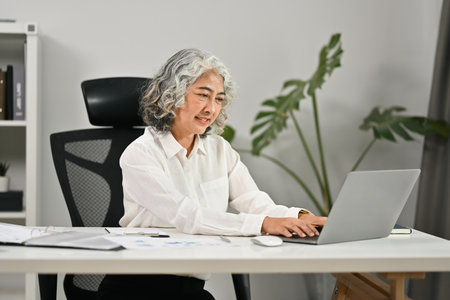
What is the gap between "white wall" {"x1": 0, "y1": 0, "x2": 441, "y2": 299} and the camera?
2945 mm

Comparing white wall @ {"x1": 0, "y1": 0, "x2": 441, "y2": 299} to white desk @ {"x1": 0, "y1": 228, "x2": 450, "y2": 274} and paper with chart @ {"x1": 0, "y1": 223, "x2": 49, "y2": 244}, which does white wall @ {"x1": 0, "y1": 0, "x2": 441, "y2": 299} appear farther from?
white desk @ {"x1": 0, "y1": 228, "x2": 450, "y2": 274}

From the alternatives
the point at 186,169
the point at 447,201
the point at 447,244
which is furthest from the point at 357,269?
the point at 447,201

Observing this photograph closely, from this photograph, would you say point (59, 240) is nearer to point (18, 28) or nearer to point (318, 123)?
point (18, 28)

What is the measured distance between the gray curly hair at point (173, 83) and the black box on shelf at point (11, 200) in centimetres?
107

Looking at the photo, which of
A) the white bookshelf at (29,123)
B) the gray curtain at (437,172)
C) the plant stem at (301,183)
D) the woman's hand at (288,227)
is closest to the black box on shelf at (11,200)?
the white bookshelf at (29,123)

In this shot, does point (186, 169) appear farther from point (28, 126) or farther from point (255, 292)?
point (255, 292)

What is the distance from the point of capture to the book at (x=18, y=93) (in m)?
2.68

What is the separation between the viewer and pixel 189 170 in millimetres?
1779

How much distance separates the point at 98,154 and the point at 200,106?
17.8 inches

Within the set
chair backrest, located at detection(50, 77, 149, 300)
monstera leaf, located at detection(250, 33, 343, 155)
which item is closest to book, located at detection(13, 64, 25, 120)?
chair backrest, located at detection(50, 77, 149, 300)

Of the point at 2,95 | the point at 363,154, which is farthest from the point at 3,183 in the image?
the point at 363,154

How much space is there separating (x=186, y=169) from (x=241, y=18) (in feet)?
5.01

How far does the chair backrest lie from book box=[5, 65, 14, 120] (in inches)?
32.9

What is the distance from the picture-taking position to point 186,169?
177cm
